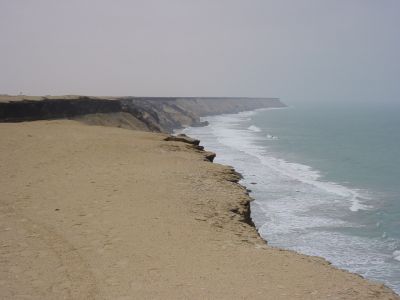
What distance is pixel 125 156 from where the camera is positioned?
1552 cm

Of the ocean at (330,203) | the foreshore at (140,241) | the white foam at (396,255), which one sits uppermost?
the foreshore at (140,241)

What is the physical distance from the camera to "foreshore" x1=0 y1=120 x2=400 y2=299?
6.28 meters

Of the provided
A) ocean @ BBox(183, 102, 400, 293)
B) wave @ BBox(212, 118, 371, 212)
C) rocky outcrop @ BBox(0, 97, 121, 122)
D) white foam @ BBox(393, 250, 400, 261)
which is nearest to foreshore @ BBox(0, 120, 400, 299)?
ocean @ BBox(183, 102, 400, 293)

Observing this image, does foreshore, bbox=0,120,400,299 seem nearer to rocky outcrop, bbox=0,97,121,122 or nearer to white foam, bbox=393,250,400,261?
white foam, bbox=393,250,400,261

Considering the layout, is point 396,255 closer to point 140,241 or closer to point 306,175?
point 140,241

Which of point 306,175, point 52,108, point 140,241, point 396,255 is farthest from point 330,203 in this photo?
point 52,108

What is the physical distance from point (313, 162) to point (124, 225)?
1573 inches

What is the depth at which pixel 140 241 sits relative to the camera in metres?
7.96

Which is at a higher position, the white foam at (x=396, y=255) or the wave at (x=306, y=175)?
the wave at (x=306, y=175)

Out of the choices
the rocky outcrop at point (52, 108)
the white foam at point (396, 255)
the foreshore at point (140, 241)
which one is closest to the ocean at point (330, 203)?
the white foam at point (396, 255)

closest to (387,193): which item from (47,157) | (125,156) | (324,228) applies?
(324,228)

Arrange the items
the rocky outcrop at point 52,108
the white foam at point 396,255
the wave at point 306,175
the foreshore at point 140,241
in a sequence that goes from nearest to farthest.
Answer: the foreshore at point 140,241 < the white foam at point 396,255 < the wave at point 306,175 < the rocky outcrop at point 52,108

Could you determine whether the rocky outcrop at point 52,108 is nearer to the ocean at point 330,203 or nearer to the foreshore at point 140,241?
the ocean at point 330,203

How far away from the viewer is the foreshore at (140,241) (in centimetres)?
628
